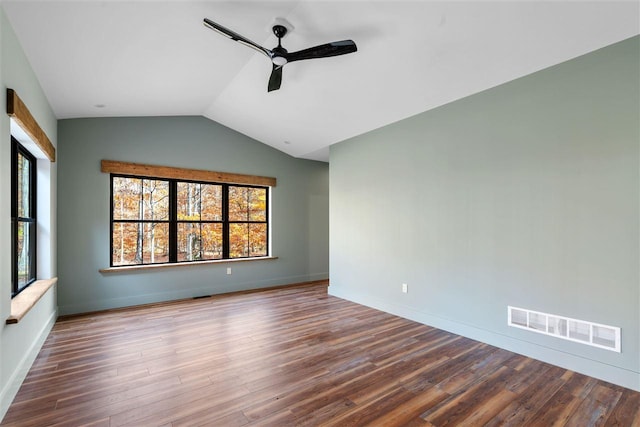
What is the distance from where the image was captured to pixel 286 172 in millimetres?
6516

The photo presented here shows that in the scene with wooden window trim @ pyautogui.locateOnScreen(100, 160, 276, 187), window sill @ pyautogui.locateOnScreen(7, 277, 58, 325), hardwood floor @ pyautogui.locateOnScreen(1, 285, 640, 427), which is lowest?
hardwood floor @ pyautogui.locateOnScreen(1, 285, 640, 427)

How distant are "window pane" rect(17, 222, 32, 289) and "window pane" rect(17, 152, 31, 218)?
128 millimetres

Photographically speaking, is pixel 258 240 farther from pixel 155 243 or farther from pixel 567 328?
pixel 567 328

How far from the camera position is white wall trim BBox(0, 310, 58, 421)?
220cm

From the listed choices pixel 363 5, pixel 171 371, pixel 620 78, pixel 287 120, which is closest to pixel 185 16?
pixel 363 5

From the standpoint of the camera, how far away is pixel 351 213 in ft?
17.2

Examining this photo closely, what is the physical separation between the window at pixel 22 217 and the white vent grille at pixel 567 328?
15.2ft

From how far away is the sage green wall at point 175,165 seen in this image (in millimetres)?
4492

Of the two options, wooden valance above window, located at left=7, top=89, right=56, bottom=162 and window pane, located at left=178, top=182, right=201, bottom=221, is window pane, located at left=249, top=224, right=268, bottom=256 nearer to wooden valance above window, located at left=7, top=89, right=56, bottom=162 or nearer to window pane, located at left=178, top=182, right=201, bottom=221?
window pane, located at left=178, top=182, right=201, bottom=221

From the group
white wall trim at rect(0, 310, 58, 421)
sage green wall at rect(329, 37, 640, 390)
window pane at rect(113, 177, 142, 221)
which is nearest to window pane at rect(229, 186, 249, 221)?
window pane at rect(113, 177, 142, 221)

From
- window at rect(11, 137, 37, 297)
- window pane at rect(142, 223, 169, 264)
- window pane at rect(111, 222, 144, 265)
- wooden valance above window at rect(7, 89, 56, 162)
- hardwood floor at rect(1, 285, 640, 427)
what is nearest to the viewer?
hardwood floor at rect(1, 285, 640, 427)

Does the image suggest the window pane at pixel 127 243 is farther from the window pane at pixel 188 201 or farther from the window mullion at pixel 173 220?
the window pane at pixel 188 201

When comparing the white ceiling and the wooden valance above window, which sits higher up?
the white ceiling

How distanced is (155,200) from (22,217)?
2070 mm
